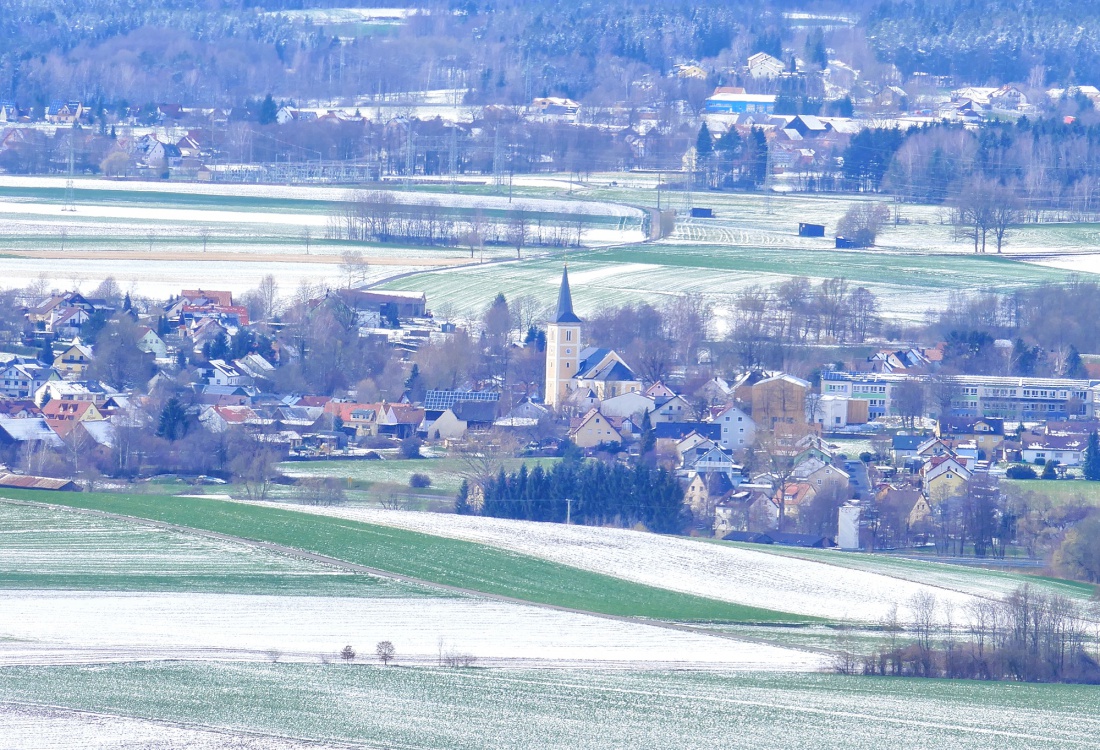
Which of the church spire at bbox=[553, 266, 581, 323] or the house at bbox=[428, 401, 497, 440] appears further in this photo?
the church spire at bbox=[553, 266, 581, 323]

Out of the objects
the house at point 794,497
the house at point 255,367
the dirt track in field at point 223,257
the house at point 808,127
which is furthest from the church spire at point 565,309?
the house at point 808,127

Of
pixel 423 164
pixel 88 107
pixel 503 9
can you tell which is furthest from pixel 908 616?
pixel 503 9

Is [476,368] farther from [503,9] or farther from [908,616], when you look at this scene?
[503,9]

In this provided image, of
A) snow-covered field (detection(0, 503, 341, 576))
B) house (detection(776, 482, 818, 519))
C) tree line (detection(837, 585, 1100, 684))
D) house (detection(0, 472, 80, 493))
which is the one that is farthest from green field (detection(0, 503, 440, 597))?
house (detection(776, 482, 818, 519))

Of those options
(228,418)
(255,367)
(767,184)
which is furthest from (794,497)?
(767,184)

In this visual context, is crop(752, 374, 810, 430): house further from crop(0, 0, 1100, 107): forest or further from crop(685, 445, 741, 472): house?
crop(0, 0, 1100, 107): forest
